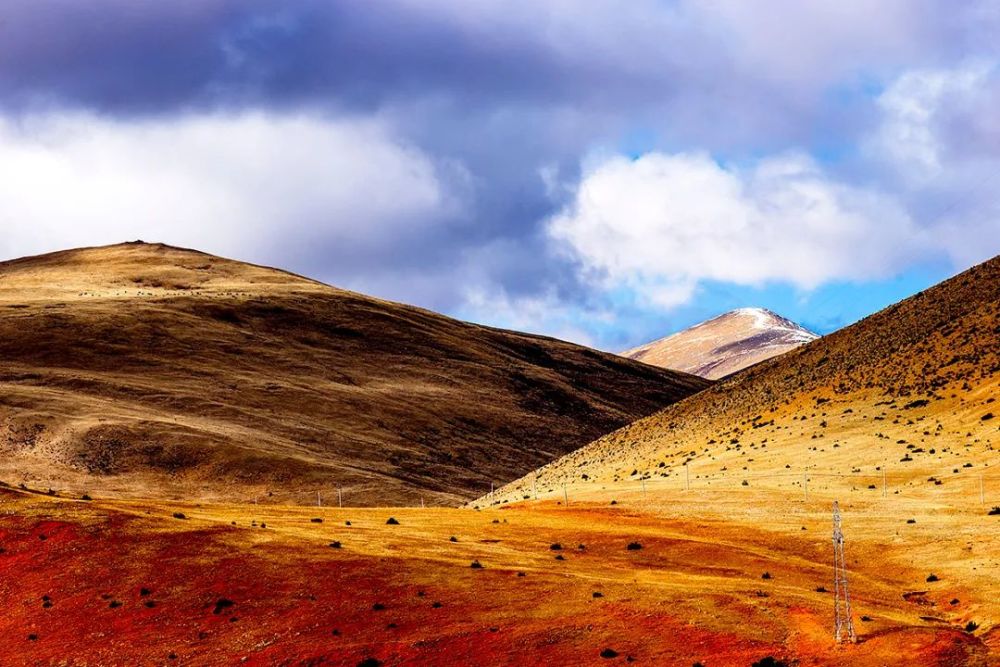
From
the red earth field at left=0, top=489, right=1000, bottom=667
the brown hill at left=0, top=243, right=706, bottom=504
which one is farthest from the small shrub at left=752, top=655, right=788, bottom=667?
the brown hill at left=0, top=243, right=706, bottom=504

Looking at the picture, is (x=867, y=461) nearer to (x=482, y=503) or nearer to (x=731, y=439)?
(x=731, y=439)

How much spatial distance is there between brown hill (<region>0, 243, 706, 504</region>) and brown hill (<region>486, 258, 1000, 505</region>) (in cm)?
2677

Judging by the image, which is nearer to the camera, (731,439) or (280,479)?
(731,439)

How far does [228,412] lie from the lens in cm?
14850

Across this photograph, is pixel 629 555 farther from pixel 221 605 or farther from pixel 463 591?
pixel 221 605

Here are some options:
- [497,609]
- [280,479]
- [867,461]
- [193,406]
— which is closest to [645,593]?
[497,609]

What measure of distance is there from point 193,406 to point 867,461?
85994 mm

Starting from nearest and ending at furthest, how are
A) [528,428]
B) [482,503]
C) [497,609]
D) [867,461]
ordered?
[497,609]
[867,461]
[482,503]
[528,428]

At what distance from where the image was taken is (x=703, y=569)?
55.3m

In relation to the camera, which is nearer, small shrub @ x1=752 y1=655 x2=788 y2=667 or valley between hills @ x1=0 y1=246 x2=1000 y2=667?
small shrub @ x1=752 y1=655 x2=788 y2=667

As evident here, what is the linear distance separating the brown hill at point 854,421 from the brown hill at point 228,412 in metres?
26.8

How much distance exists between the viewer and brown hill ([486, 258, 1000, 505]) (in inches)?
3238

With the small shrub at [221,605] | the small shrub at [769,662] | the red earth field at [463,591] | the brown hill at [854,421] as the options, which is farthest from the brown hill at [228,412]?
the small shrub at [769,662]

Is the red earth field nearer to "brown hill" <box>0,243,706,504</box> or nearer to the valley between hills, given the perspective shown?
the valley between hills
